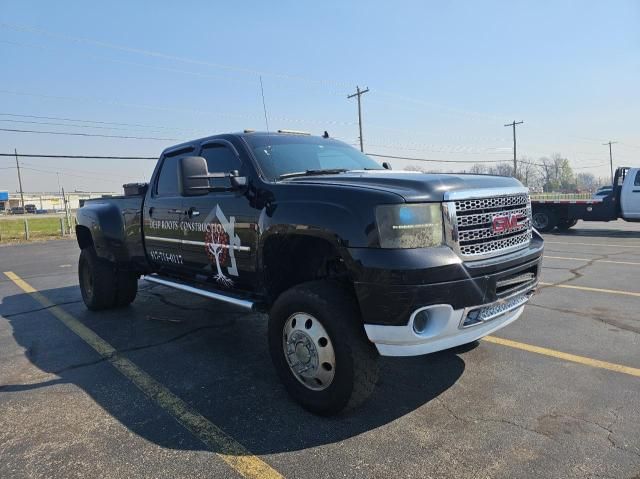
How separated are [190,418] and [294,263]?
1311mm

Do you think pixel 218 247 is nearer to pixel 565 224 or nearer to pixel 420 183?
pixel 420 183

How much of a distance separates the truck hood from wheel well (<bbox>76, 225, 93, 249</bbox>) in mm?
3990

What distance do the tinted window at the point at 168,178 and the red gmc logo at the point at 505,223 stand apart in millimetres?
3188

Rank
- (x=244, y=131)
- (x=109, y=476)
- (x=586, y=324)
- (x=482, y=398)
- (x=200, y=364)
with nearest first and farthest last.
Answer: (x=109, y=476) → (x=482, y=398) → (x=200, y=364) → (x=244, y=131) → (x=586, y=324)

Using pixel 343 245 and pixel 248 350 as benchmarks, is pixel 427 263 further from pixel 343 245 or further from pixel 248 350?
pixel 248 350

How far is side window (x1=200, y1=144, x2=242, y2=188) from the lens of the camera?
414 centimetres

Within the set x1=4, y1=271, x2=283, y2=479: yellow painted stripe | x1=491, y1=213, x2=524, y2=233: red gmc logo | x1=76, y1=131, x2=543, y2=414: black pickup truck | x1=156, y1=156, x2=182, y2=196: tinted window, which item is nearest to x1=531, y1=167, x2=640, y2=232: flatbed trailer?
x1=76, y1=131, x2=543, y2=414: black pickup truck

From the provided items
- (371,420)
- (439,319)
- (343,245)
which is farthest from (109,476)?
(439,319)

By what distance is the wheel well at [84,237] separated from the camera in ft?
20.9

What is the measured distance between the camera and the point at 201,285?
4.55 m

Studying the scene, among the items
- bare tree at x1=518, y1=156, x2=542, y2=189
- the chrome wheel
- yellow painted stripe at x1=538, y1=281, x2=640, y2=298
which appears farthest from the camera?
bare tree at x1=518, y1=156, x2=542, y2=189

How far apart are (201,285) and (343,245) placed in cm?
210

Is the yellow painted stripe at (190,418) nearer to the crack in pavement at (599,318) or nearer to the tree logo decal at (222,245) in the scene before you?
the tree logo decal at (222,245)

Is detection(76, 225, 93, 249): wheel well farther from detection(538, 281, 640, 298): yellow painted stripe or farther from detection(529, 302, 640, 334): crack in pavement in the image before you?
detection(538, 281, 640, 298): yellow painted stripe
